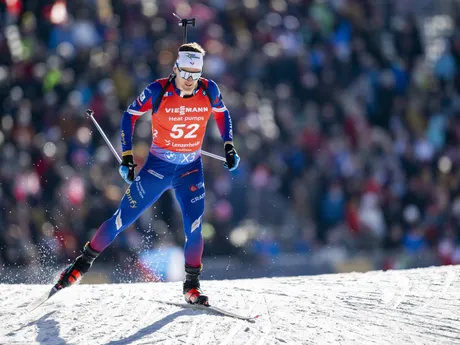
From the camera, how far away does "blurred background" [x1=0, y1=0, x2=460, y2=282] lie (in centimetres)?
1098

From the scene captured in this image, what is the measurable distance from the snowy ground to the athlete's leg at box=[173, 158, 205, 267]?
515 mm

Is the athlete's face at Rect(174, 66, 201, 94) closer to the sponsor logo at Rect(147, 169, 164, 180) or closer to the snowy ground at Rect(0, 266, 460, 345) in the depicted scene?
Answer: the sponsor logo at Rect(147, 169, 164, 180)

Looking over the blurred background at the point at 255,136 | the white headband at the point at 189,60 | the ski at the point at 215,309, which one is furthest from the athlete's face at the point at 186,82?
the blurred background at the point at 255,136

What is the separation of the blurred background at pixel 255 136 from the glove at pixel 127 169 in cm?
251

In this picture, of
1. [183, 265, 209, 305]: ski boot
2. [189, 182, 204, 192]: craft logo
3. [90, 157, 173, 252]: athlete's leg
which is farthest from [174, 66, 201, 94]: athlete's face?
[183, 265, 209, 305]: ski boot

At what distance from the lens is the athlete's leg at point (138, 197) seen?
730cm

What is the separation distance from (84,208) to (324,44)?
5664mm

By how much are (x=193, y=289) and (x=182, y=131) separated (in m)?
1.39

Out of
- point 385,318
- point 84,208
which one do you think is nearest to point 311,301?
point 385,318

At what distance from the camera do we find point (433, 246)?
12.7 meters

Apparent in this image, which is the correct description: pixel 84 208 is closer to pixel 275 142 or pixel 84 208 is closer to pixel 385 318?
pixel 275 142

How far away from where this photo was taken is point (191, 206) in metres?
7.34

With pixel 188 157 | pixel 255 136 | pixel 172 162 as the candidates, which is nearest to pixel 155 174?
pixel 172 162

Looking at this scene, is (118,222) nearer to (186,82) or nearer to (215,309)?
(215,309)
